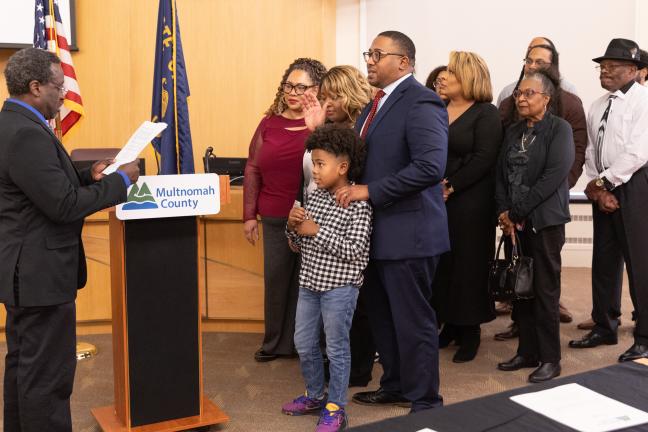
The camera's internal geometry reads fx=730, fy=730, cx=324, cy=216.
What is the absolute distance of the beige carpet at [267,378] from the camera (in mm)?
3311

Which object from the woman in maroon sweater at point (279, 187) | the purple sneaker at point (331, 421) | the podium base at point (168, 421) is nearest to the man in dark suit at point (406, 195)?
the purple sneaker at point (331, 421)

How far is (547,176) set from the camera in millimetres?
3611

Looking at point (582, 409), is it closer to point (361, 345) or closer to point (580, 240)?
point (361, 345)

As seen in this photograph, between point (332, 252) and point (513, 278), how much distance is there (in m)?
1.17

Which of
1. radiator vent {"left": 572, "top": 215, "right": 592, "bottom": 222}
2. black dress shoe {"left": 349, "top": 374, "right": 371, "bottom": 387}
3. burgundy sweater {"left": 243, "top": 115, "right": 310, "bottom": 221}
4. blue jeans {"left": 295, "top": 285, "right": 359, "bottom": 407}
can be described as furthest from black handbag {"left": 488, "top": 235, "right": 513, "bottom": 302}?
radiator vent {"left": 572, "top": 215, "right": 592, "bottom": 222}

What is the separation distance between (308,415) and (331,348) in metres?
0.44

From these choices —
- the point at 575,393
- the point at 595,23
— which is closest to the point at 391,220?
the point at 575,393

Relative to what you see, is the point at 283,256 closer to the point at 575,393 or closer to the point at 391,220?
the point at 391,220

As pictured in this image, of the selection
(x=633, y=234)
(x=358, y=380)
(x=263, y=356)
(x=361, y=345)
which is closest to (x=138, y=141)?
(x=361, y=345)

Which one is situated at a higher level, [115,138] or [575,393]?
[115,138]

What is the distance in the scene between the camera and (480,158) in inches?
151

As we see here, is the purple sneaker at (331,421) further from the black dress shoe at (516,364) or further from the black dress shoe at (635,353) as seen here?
the black dress shoe at (635,353)

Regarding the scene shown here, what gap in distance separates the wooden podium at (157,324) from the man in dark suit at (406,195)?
0.65 m

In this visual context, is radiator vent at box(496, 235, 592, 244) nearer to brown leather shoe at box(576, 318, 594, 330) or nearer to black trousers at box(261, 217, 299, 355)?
brown leather shoe at box(576, 318, 594, 330)
